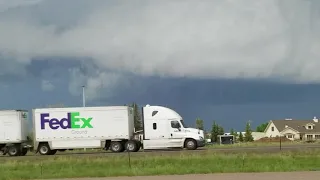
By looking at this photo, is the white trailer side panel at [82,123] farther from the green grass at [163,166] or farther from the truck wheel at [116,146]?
the green grass at [163,166]

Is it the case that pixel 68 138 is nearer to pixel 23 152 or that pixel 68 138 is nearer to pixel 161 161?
pixel 23 152

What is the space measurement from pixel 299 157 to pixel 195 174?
841 centimetres

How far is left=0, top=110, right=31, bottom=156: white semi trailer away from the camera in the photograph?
43.8 m

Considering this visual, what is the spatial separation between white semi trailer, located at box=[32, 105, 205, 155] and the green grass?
36.2ft

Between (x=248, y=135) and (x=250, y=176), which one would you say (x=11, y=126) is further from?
(x=248, y=135)

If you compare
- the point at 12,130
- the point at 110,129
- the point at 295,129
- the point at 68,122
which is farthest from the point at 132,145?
the point at 295,129

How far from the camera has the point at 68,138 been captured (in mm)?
42812

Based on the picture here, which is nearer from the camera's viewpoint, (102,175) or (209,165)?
(102,175)

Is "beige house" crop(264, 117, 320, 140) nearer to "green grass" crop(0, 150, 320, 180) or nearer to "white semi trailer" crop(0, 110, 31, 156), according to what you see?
"white semi trailer" crop(0, 110, 31, 156)

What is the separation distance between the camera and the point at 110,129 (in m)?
42.6

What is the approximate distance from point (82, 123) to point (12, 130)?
5.60 m

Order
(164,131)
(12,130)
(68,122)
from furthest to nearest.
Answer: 1. (12,130)
2. (68,122)
3. (164,131)

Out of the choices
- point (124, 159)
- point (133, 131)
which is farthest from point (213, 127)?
point (124, 159)

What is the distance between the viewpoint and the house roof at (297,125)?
11150cm
